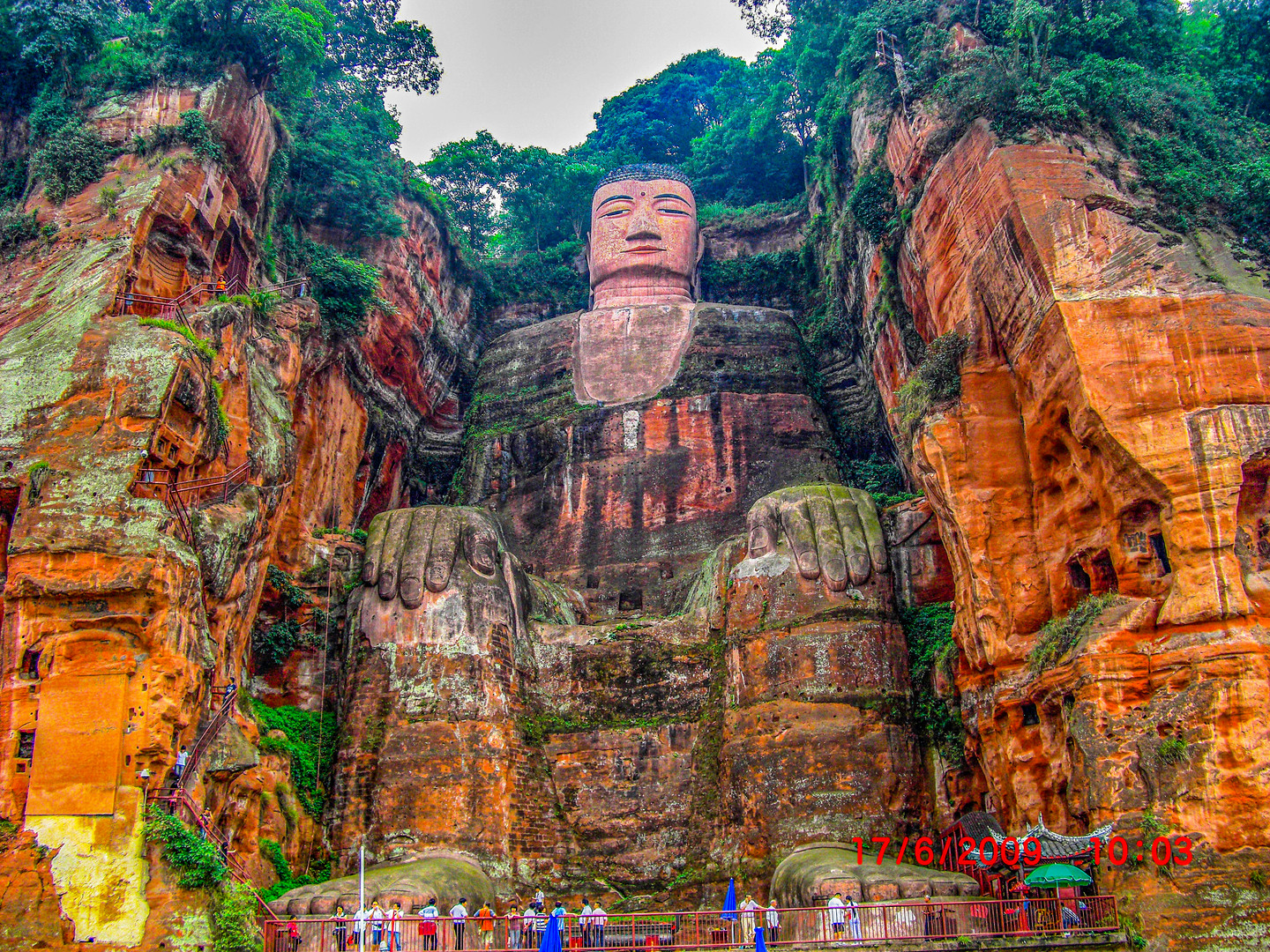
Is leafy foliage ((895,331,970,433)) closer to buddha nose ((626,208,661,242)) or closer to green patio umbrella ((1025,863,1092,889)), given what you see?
green patio umbrella ((1025,863,1092,889))

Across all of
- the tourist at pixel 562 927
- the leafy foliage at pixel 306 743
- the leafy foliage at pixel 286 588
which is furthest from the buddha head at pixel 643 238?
the tourist at pixel 562 927

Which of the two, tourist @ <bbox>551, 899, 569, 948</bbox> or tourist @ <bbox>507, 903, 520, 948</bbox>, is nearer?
tourist @ <bbox>551, 899, 569, 948</bbox>

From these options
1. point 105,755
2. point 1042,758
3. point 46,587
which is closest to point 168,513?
point 46,587

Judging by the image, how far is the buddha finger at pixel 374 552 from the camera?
1906cm

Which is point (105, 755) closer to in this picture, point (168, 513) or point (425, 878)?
point (168, 513)

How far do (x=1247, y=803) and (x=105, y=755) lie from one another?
13.4 metres

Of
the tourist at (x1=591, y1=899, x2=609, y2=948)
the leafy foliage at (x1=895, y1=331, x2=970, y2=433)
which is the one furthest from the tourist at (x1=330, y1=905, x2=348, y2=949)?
the leafy foliage at (x1=895, y1=331, x2=970, y2=433)

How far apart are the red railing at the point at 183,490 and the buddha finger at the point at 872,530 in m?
10.1

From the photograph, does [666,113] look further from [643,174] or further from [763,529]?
[763,529]

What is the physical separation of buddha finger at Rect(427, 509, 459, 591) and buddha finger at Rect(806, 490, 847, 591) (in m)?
6.10

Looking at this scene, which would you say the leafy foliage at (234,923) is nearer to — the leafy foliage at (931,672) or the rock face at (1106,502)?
the leafy foliage at (931,672)

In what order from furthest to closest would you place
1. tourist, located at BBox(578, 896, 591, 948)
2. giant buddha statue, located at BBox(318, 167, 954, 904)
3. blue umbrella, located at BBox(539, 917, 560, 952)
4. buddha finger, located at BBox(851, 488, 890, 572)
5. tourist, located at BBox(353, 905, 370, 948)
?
buddha finger, located at BBox(851, 488, 890, 572)
giant buddha statue, located at BBox(318, 167, 954, 904)
tourist, located at BBox(578, 896, 591, 948)
tourist, located at BBox(353, 905, 370, 948)
blue umbrella, located at BBox(539, 917, 560, 952)

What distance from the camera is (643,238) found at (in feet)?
99.4

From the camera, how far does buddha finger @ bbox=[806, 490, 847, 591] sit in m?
18.3
